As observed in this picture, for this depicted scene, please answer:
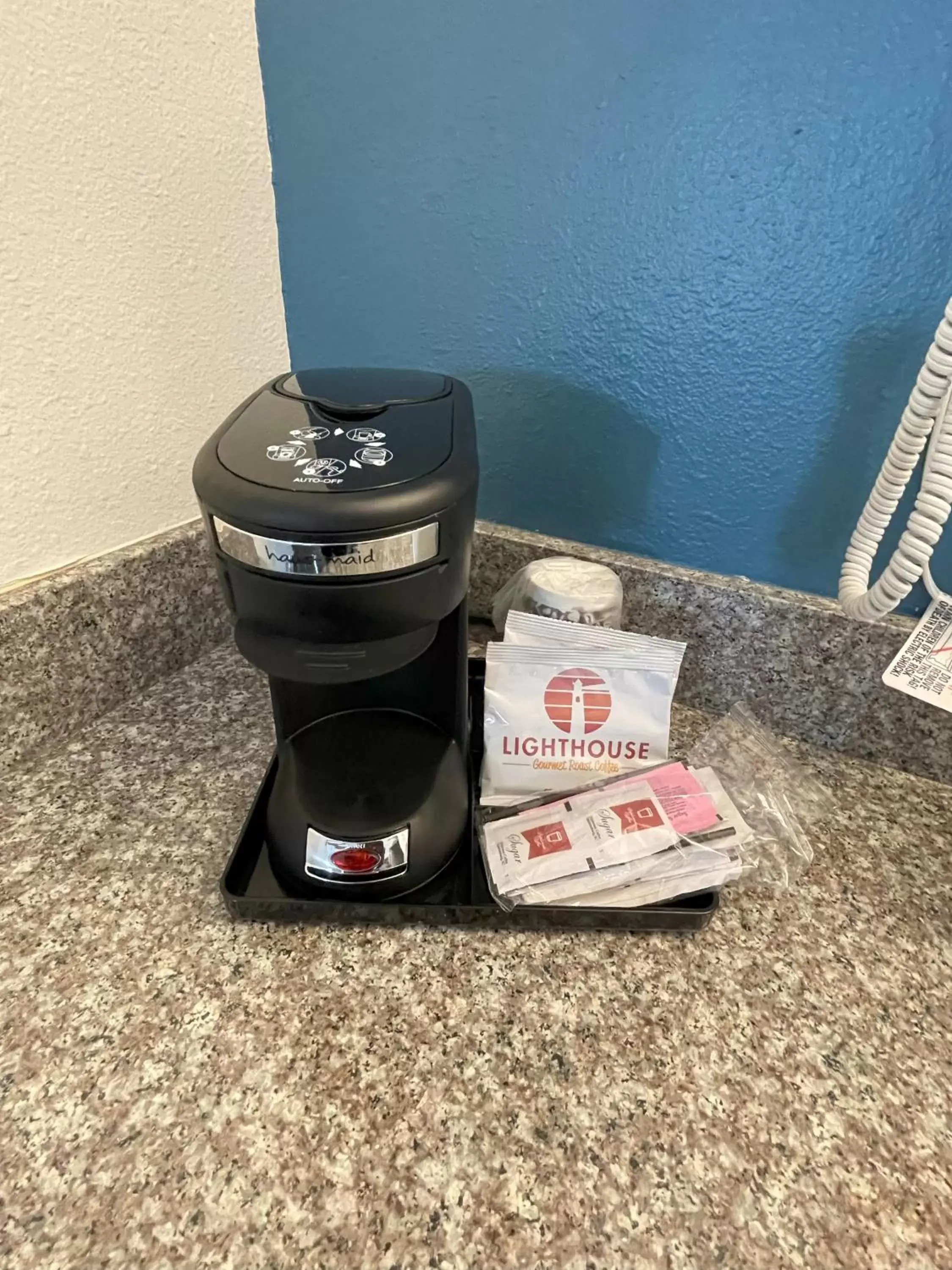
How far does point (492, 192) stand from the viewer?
0.60 meters

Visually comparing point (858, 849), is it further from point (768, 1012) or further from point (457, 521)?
point (457, 521)

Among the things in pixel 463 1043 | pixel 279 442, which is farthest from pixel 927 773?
pixel 279 442

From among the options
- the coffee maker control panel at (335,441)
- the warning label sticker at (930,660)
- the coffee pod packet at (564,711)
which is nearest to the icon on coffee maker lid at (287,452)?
the coffee maker control panel at (335,441)

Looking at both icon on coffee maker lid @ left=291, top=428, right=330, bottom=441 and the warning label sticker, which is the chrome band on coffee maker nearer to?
icon on coffee maker lid @ left=291, top=428, right=330, bottom=441

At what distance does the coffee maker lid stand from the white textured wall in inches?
8.8

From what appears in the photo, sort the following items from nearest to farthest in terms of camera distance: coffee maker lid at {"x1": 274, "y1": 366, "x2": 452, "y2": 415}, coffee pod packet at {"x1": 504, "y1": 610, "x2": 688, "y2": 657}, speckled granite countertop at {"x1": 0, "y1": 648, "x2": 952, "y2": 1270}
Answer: speckled granite countertop at {"x1": 0, "y1": 648, "x2": 952, "y2": 1270} → coffee maker lid at {"x1": 274, "y1": 366, "x2": 452, "y2": 415} → coffee pod packet at {"x1": 504, "y1": 610, "x2": 688, "y2": 657}

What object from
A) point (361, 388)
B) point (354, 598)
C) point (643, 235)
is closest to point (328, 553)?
point (354, 598)

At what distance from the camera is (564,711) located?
0.55 m

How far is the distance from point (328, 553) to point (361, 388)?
0.54 ft

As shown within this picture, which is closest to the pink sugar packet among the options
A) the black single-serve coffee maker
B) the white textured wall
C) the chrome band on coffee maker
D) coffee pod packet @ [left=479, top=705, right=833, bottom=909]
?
coffee pod packet @ [left=479, top=705, right=833, bottom=909]

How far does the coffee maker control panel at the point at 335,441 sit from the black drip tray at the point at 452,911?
10.5 inches

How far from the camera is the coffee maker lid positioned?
436 millimetres

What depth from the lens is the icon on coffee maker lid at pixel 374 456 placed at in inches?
14.8

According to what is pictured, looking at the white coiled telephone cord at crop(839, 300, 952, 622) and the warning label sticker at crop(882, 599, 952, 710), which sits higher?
the white coiled telephone cord at crop(839, 300, 952, 622)
